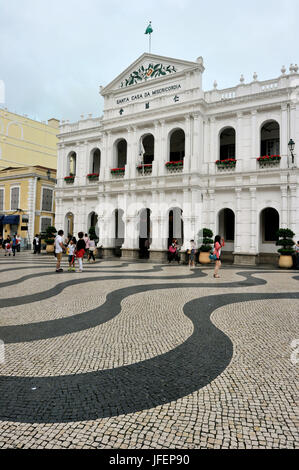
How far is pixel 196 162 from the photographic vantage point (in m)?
19.5

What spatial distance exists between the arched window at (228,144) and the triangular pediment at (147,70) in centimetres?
508

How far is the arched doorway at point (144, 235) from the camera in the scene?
76.2 ft

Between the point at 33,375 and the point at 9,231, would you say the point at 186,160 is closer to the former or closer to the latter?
the point at 33,375

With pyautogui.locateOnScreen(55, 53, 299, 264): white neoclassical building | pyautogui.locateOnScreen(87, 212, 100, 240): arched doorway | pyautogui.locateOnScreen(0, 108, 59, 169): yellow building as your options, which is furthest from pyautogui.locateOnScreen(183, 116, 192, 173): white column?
pyautogui.locateOnScreen(0, 108, 59, 169): yellow building

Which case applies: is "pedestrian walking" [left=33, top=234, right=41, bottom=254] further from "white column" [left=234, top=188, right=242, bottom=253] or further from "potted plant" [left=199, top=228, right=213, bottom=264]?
"white column" [left=234, top=188, right=242, bottom=253]

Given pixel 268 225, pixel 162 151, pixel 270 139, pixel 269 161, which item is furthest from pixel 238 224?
pixel 162 151

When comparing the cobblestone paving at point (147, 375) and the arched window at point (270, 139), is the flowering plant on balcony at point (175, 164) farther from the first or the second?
the cobblestone paving at point (147, 375)

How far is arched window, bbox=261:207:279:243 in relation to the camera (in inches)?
774

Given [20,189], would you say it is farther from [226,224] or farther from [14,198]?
[226,224]

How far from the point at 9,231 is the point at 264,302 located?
3155 centimetres

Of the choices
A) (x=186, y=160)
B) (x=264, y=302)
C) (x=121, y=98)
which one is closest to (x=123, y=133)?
(x=121, y=98)

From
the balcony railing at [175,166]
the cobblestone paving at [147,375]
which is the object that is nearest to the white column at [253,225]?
the balcony railing at [175,166]

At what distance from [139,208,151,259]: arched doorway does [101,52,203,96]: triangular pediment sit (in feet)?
33.7

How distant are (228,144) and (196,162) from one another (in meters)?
4.34
